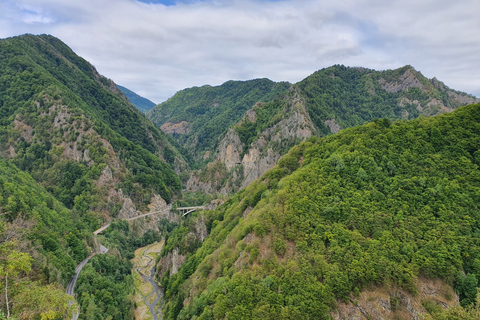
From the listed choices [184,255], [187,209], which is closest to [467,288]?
[184,255]

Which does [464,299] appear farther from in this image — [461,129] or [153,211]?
[153,211]

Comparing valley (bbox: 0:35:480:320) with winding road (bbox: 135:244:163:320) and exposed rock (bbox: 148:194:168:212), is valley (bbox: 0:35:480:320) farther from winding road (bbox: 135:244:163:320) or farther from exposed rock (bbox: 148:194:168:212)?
exposed rock (bbox: 148:194:168:212)

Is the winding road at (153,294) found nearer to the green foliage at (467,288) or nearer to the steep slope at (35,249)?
the steep slope at (35,249)

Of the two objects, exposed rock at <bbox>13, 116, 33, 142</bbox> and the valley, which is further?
exposed rock at <bbox>13, 116, 33, 142</bbox>

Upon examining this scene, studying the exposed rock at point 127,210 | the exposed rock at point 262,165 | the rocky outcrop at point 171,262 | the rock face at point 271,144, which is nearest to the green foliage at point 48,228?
the rocky outcrop at point 171,262

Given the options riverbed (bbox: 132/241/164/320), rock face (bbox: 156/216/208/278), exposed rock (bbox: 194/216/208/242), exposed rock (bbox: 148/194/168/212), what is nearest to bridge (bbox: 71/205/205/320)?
exposed rock (bbox: 148/194/168/212)

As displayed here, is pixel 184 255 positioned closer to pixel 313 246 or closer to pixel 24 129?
pixel 313 246

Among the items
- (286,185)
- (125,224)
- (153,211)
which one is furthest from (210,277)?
(153,211)
